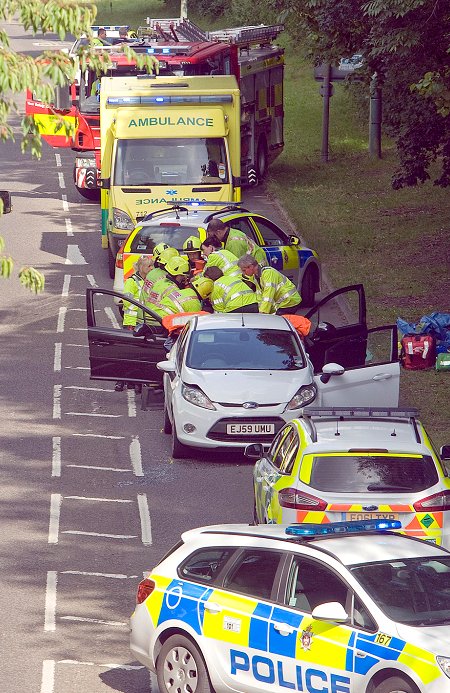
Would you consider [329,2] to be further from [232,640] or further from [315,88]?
[315,88]

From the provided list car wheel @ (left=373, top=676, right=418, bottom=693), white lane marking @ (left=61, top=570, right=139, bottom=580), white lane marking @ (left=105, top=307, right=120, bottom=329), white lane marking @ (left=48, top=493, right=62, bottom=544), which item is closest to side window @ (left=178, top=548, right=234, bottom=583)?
car wheel @ (left=373, top=676, right=418, bottom=693)

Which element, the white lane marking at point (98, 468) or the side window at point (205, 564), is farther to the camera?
the white lane marking at point (98, 468)

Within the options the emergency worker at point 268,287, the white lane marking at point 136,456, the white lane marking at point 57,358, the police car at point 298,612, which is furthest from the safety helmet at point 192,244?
the police car at point 298,612

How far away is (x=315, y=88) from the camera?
5166 cm

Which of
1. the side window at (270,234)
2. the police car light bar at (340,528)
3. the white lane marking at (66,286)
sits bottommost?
the white lane marking at (66,286)

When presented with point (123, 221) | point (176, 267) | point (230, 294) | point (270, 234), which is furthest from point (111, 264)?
point (230, 294)

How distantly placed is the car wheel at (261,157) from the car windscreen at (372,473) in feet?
76.6

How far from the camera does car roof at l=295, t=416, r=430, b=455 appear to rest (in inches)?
468

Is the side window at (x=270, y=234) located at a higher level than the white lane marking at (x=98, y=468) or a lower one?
higher

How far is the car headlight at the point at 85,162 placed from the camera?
3134 centimetres

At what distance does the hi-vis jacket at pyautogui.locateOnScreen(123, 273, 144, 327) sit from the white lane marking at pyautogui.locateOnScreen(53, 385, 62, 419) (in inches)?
51.6

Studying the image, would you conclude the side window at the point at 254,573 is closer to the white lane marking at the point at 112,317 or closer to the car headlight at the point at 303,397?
the car headlight at the point at 303,397

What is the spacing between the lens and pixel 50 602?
1209 centimetres

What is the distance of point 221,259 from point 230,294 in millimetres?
1036
